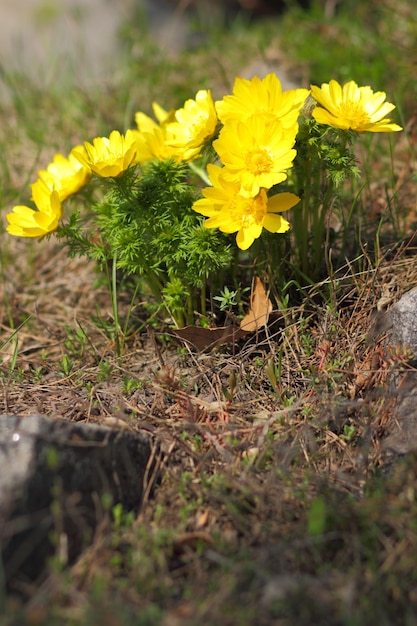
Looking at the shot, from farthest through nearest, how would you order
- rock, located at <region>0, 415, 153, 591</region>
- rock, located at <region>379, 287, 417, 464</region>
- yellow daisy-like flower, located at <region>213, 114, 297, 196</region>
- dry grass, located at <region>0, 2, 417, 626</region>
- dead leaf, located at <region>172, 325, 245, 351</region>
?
dead leaf, located at <region>172, 325, 245, 351</region>, yellow daisy-like flower, located at <region>213, 114, 297, 196</region>, rock, located at <region>379, 287, 417, 464</region>, rock, located at <region>0, 415, 153, 591</region>, dry grass, located at <region>0, 2, 417, 626</region>

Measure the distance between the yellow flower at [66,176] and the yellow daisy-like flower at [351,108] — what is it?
0.87 m

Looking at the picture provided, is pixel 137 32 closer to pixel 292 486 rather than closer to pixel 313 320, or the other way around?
pixel 313 320

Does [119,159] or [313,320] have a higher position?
[119,159]

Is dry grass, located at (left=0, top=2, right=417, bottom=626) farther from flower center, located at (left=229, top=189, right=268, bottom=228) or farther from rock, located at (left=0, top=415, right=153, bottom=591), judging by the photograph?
flower center, located at (left=229, top=189, right=268, bottom=228)

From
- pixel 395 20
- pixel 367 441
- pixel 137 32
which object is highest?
pixel 137 32

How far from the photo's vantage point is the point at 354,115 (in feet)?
7.28

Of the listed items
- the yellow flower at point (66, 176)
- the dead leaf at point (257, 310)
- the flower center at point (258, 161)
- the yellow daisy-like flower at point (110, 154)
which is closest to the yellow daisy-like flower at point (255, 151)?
the flower center at point (258, 161)

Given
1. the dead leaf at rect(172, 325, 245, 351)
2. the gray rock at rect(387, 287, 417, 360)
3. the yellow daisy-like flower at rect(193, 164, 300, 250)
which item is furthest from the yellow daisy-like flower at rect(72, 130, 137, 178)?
the gray rock at rect(387, 287, 417, 360)

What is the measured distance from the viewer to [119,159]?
Answer: 2.22m

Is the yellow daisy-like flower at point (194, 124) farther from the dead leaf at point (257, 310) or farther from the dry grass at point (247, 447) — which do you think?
the dry grass at point (247, 447)

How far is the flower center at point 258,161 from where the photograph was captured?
2.13 m

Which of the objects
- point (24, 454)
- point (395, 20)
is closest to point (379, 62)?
point (395, 20)

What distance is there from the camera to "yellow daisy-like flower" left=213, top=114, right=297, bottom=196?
83.2 inches

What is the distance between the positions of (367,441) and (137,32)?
3.98 meters
